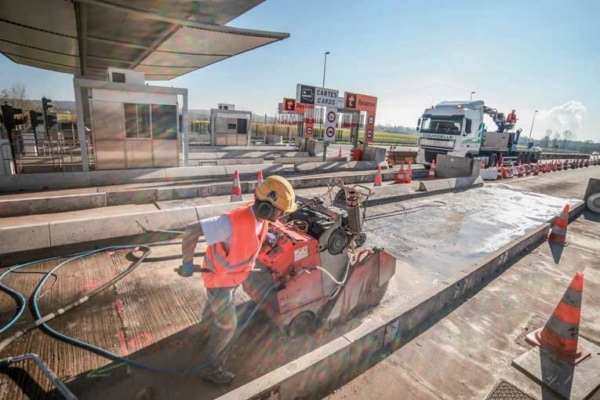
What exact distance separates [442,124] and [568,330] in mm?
15626

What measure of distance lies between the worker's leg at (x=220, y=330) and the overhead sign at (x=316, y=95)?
15034mm

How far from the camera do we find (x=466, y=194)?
12312mm

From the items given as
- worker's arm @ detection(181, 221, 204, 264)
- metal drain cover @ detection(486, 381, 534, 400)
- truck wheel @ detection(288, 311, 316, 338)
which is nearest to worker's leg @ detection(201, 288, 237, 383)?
worker's arm @ detection(181, 221, 204, 264)

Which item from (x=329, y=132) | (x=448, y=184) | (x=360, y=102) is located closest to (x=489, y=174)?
(x=448, y=184)

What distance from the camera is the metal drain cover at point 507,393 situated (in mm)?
2884

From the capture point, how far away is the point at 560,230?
7.18 metres

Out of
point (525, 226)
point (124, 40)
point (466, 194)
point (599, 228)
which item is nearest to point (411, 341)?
point (525, 226)

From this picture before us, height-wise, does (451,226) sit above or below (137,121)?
below

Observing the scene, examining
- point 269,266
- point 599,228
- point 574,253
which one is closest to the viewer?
point 269,266

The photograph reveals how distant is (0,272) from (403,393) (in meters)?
5.82

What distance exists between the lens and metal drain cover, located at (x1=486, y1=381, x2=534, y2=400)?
9.46ft

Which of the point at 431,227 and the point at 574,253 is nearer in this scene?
the point at 574,253

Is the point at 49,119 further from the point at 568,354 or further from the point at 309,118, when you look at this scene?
the point at 568,354

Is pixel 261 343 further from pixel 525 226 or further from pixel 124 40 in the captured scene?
pixel 124 40
